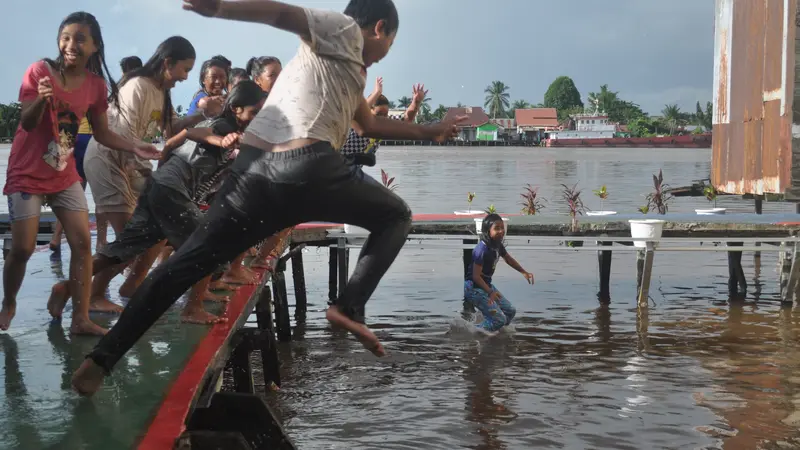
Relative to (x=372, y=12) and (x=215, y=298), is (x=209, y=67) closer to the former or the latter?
(x=215, y=298)

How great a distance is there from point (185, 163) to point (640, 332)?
23.6 ft

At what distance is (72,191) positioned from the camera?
5.21m

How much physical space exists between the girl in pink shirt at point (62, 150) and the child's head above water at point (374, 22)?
179 centimetres

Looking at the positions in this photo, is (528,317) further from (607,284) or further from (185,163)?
(185,163)

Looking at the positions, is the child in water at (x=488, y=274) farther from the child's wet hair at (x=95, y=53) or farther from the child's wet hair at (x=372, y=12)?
the child's wet hair at (x=372, y=12)

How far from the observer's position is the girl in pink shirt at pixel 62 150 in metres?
5.05

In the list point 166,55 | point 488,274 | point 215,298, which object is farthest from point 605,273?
point 166,55

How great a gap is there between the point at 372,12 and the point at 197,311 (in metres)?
2.55

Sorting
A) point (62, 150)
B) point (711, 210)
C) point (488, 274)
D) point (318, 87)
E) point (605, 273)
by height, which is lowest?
point (605, 273)

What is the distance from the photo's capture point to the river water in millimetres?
7133

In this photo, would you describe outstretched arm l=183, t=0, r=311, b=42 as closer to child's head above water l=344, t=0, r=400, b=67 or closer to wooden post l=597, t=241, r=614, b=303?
child's head above water l=344, t=0, r=400, b=67

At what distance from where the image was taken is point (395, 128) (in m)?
4.27

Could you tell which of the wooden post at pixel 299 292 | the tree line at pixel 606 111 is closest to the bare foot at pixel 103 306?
the wooden post at pixel 299 292

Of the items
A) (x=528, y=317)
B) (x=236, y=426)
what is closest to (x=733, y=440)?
(x=236, y=426)
